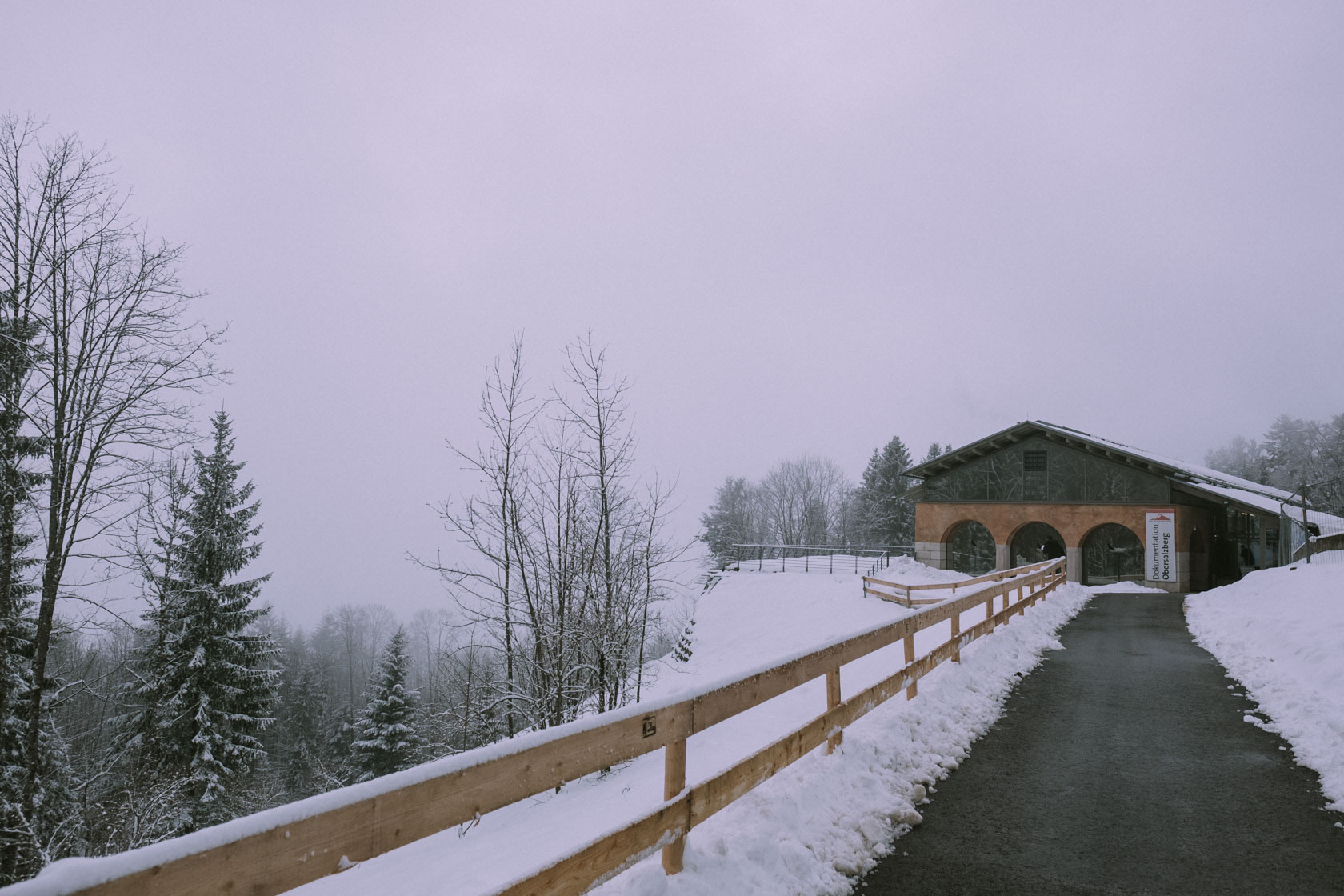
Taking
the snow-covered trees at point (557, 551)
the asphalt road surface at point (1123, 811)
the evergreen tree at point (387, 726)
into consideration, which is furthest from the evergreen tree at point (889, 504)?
the asphalt road surface at point (1123, 811)

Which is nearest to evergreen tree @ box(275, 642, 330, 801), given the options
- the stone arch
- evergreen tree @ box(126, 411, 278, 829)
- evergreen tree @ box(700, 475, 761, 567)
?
evergreen tree @ box(126, 411, 278, 829)

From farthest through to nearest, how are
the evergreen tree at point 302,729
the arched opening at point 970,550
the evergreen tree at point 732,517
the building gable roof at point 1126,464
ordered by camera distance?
the evergreen tree at point 732,517 < the evergreen tree at point 302,729 < the arched opening at point 970,550 < the building gable roof at point 1126,464

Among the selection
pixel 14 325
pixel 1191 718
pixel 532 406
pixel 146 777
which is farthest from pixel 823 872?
pixel 146 777

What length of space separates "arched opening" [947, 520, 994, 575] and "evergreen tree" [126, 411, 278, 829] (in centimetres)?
2865

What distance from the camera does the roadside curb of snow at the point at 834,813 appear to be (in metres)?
3.23

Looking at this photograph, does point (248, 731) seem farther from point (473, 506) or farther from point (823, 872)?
point (823, 872)

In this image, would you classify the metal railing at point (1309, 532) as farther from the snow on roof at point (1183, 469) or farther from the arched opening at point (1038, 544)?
the arched opening at point (1038, 544)

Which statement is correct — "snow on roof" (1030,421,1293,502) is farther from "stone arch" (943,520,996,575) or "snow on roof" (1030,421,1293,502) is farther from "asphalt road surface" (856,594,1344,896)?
"asphalt road surface" (856,594,1344,896)

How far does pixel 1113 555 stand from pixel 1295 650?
1766 inches

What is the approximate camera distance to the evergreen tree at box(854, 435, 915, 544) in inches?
2186

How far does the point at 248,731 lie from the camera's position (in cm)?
2056

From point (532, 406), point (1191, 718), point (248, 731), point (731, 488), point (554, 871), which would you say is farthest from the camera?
point (731, 488)

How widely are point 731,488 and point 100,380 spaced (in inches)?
2359

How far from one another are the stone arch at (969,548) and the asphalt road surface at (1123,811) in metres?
26.4
